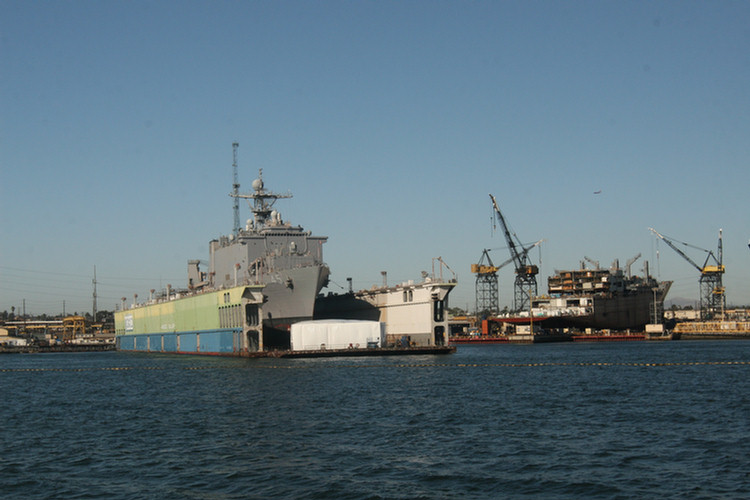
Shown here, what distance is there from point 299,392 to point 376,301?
46088mm

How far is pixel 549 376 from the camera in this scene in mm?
53906

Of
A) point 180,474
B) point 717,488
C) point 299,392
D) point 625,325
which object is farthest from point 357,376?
point 625,325

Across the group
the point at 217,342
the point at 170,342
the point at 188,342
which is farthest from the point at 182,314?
the point at 217,342

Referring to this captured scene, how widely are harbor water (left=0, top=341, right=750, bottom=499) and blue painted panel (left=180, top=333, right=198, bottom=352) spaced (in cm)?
3848

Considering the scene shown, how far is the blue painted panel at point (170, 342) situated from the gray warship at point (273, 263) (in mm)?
7756

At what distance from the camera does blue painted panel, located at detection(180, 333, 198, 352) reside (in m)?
91.9

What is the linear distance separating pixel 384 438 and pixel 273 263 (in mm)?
55536

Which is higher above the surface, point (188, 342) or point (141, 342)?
point (188, 342)

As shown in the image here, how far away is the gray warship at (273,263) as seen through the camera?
7725 centimetres

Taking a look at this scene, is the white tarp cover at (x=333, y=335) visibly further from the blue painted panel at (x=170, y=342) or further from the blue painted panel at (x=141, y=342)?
the blue painted panel at (x=141, y=342)

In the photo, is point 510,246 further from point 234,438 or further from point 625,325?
point 234,438

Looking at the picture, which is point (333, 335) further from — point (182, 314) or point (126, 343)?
point (126, 343)

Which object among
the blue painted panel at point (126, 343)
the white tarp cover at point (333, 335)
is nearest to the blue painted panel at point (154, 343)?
the blue painted panel at point (126, 343)

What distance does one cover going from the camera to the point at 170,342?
341ft
